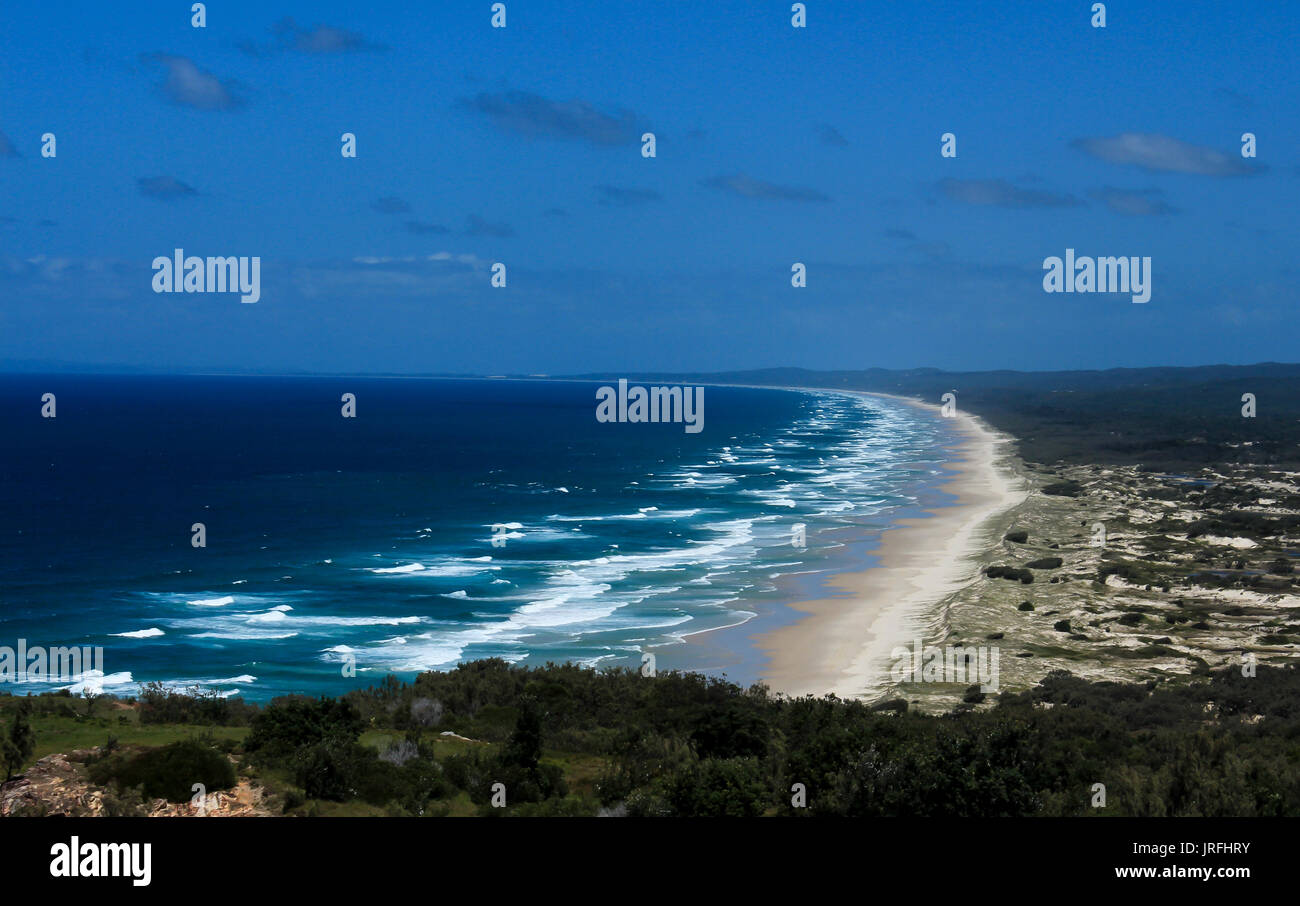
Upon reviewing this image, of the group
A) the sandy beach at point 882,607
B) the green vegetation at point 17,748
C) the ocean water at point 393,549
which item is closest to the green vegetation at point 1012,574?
the sandy beach at point 882,607

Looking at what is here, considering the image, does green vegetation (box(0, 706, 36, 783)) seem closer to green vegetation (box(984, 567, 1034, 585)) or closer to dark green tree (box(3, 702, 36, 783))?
dark green tree (box(3, 702, 36, 783))

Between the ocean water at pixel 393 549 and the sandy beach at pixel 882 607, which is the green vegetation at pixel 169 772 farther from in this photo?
the sandy beach at pixel 882 607

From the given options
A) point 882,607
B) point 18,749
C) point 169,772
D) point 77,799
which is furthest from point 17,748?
point 882,607

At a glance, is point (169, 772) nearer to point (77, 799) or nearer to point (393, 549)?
point (77, 799)

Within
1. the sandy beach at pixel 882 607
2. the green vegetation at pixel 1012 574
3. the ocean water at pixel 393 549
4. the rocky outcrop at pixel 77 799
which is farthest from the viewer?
the green vegetation at pixel 1012 574

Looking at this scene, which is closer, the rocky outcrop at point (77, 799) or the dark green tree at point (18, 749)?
the rocky outcrop at point (77, 799)
